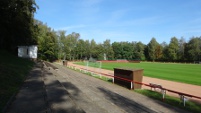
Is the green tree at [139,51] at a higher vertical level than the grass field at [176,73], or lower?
higher

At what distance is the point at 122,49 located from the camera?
132 m

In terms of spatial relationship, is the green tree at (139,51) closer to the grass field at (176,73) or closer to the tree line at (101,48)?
the tree line at (101,48)

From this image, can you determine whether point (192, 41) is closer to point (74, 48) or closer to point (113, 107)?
point (74, 48)

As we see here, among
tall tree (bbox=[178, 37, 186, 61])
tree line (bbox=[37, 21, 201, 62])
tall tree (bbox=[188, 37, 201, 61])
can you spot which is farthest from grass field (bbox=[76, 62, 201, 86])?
tall tree (bbox=[178, 37, 186, 61])

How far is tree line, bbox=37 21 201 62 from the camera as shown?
99438 mm

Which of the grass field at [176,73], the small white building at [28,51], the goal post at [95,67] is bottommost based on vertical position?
the grass field at [176,73]

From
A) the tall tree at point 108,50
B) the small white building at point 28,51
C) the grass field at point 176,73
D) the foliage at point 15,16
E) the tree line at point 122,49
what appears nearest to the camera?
the foliage at point 15,16

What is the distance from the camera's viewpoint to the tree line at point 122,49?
99.4m

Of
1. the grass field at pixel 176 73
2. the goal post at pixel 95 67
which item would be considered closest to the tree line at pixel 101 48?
the goal post at pixel 95 67

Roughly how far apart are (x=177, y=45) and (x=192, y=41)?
29.8 feet

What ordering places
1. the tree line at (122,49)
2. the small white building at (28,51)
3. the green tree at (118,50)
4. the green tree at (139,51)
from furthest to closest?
1. the green tree at (118,50)
2. the green tree at (139,51)
3. the tree line at (122,49)
4. the small white building at (28,51)

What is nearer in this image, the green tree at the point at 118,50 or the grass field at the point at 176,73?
the grass field at the point at 176,73

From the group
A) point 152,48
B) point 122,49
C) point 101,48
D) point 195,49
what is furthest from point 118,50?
point 195,49

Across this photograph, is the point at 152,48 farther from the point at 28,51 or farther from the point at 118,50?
the point at 28,51
